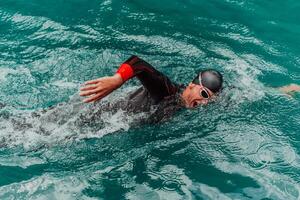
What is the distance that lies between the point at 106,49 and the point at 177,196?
2.94 m

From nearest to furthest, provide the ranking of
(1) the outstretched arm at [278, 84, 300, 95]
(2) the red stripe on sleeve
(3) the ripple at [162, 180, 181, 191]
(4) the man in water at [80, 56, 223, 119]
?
(2) the red stripe on sleeve, (3) the ripple at [162, 180, 181, 191], (4) the man in water at [80, 56, 223, 119], (1) the outstretched arm at [278, 84, 300, 95]

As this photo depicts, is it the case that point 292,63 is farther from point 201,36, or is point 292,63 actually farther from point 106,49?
point 106,49

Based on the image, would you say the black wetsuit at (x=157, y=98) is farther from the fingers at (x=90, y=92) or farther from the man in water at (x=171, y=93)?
the fingers at (x=90, y=92)

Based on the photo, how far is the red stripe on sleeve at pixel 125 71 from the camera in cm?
466

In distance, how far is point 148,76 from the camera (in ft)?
16.7

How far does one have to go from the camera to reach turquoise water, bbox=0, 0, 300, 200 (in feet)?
17.4

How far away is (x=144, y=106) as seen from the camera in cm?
551

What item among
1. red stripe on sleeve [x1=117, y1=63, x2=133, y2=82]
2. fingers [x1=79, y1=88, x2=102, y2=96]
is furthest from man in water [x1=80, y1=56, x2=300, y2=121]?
fingers [x1=79, y1=88, x2=102, y2=96]

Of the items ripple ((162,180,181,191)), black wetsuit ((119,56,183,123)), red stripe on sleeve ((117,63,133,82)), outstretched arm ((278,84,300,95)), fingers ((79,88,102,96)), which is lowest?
ripple ((162,180,181,191))

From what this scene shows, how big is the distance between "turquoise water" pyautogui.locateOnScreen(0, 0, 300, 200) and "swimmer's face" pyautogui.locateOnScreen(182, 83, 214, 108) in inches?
13.2

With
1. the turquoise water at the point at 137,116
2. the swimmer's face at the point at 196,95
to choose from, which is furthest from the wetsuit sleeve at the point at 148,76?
the turquoise water at the point at 137,116

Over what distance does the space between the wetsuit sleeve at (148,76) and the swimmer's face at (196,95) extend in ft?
0.55

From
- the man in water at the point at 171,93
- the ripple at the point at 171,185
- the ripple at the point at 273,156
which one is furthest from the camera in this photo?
the ripple at the point at 273,156

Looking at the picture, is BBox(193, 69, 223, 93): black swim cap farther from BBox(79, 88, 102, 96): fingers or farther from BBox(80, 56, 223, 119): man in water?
BBox(79, 88, 102, 96): fingers
